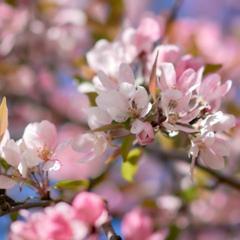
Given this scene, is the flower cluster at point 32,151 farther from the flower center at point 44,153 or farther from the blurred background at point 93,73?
the blurred background at point 93,73

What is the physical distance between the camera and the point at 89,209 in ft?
3.26

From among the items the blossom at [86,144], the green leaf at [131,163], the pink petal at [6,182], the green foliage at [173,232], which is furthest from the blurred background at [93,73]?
the pink petal at [6,182]

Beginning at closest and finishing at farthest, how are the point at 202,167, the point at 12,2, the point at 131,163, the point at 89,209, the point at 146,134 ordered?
the point at 146,134 → the point at 89,209 → the point at 131,163 → the point at 202,167 → the point at 12,2

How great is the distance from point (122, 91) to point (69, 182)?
29 cm

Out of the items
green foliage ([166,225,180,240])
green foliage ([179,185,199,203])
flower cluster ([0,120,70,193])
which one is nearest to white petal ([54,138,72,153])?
flower cluster ([0,120,70,193])

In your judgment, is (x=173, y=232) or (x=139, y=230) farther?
(x=173, y=232)

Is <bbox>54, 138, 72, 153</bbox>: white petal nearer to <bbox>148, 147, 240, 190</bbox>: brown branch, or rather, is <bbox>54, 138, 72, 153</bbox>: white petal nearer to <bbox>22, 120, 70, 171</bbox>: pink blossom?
<bbox>22, 120, 70, 171</bbox>: pink blossom

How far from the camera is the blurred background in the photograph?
5.97ft

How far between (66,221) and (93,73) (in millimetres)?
518

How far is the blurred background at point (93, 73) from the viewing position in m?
1.82

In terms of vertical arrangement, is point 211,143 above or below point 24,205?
above

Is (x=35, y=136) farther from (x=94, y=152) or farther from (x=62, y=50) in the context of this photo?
(x=62, y=50)

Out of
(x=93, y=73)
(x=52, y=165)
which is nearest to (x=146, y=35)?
(x=93, y=73)

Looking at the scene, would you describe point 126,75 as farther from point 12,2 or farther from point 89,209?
point 12,2
